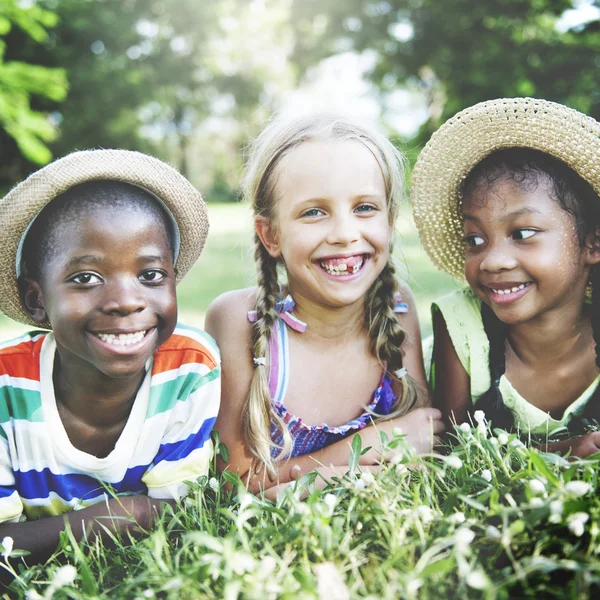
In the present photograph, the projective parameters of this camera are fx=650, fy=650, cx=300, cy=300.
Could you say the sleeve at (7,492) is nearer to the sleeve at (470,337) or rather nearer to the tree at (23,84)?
the sleeve at (470,337)

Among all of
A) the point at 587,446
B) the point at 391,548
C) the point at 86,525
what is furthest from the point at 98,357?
the point at 587,446

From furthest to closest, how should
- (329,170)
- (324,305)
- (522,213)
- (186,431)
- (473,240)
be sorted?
(324,305), (473,240), (329,170), (522,213), (186,431)

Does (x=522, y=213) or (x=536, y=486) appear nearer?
(x=536, y=486)

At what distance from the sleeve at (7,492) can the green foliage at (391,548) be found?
27 centimetres

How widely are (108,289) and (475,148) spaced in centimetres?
169

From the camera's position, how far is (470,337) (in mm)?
3068

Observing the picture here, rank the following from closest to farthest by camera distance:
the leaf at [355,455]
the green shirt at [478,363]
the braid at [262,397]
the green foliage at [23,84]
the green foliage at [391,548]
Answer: the green foliage at [391,548] → the leaf at [355,455] → the braid at [262,397] → the green shirt at [478,363] → the green foliage at [23,84]

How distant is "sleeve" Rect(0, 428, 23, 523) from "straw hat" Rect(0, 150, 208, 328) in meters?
0.48

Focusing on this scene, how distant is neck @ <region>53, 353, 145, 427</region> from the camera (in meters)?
2.48

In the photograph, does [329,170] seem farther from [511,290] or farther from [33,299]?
[33,299]

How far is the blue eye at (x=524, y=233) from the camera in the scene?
→ 2697mm

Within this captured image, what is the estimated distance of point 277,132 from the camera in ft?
9.98

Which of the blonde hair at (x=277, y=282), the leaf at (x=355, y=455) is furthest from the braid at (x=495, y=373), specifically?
the leaf at (x=355, y=455)

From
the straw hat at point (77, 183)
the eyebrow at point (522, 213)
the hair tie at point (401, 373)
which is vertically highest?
the straw hat at point (77, 183)
